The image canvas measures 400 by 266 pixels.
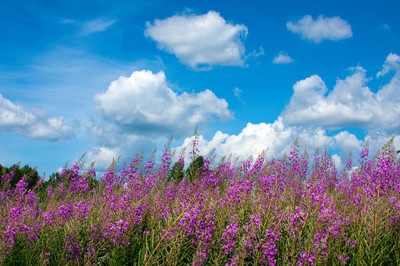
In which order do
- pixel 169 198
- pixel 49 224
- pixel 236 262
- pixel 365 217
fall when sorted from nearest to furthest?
pixel 236 262
pixel 365 217
pixel 49 224
pixel 169 198

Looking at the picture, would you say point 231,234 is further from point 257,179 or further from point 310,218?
point 257,179

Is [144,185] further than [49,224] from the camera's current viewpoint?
Yes

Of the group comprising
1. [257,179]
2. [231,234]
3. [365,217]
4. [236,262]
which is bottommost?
[236,262]

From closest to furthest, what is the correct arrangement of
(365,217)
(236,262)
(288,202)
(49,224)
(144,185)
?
(236,262) → (365,217) → (49,224) → (288,202) → (144,185)

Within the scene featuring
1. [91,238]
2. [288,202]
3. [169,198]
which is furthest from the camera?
[169,198]

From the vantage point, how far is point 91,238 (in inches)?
179

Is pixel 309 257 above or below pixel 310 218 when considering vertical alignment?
below

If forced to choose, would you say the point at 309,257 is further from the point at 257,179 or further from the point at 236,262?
the point at 257,179

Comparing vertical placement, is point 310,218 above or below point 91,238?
above

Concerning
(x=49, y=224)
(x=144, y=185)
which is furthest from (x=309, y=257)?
(x=144, y=185)

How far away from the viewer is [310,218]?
208 inches

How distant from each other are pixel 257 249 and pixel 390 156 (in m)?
2.88

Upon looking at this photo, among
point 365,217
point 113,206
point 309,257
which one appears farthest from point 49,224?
point 365,217

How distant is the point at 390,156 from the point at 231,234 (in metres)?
3.17
